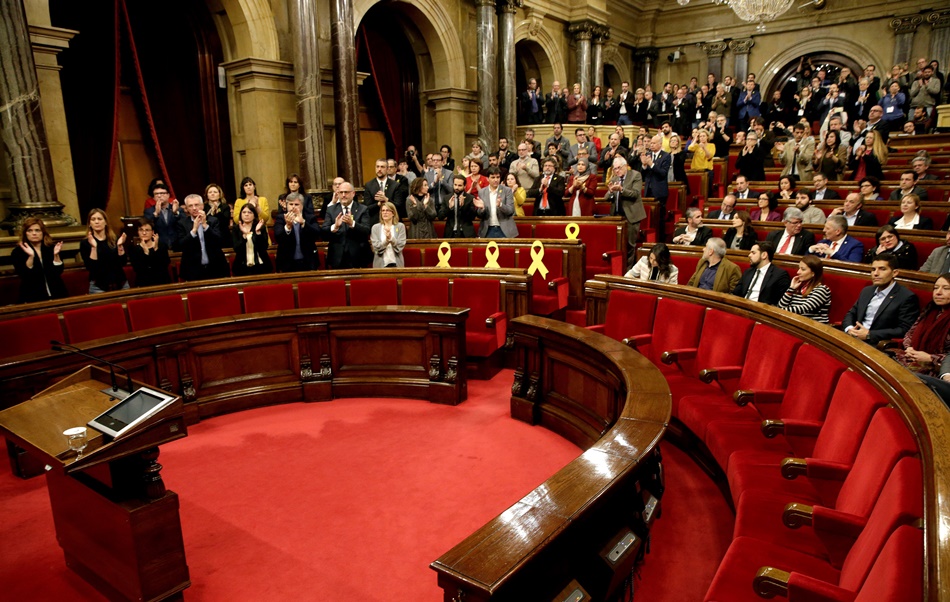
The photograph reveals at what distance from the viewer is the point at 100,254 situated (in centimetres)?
432

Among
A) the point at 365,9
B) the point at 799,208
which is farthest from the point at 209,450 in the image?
the point at 365,9

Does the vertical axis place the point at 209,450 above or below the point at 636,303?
below

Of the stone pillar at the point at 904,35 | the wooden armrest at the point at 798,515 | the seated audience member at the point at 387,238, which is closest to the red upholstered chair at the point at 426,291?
the seated audience member at the point at 387,238

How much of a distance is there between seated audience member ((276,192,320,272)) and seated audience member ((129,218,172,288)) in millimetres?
817

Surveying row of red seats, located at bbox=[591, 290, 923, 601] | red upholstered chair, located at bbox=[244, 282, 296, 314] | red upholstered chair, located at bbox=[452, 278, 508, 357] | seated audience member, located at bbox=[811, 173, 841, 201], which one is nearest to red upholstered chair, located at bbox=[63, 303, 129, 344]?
red upholstered chair, located at bbox=[244, 282, 296, 314]

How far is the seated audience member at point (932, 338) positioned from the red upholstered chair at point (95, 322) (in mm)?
4423

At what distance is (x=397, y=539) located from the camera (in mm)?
2518

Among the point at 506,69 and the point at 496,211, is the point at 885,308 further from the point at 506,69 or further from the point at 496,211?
the point at 506,69

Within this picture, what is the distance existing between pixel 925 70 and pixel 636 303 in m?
8.27

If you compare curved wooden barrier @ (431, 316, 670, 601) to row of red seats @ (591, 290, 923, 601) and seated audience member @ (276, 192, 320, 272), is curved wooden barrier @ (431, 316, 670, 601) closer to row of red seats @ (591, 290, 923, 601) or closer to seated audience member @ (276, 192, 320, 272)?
row of red seats @ (591, 290, 923, 601)

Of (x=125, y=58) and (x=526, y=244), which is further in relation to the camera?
(x=125, y=58)

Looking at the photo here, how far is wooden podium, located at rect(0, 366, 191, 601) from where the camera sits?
1981mm

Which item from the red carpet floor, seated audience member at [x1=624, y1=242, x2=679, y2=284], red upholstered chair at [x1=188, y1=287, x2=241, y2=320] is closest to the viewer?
the red carpet floor

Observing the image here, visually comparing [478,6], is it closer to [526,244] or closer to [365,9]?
[365,9]
